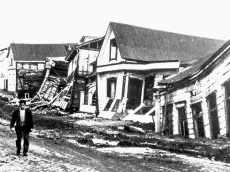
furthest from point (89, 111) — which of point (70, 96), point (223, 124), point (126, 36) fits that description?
point (223, 124)

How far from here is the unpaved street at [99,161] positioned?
7906 millimetres

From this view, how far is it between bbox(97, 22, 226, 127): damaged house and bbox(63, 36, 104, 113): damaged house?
302 cm

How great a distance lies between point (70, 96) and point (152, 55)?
28.2ft

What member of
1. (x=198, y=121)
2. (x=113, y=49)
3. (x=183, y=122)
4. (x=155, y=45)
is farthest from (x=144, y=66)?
(x=198, y=121)

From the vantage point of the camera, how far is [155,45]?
27.5 metres

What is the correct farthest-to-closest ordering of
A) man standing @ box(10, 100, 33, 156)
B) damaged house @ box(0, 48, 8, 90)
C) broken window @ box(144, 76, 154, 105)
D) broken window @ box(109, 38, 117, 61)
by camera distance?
damaged house @ box(0, 48, 8, 90) < broken window @ box(109, 38, 117, 61) < broken window @ box(144, 76, 154, 105) < man standing @ box(10, 100, 33, 156)

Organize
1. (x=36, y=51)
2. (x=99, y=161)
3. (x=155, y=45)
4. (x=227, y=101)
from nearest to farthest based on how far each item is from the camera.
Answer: (x=99, y=161), (x=227, y=101), (x=155, y=45), (x=36, y=51)

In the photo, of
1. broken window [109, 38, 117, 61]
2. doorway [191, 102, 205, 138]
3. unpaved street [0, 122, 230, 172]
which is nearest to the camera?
unpaved street [0, 122, 230, 172]

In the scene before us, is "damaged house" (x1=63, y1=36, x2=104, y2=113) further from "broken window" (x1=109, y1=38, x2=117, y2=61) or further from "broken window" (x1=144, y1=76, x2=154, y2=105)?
"broken window" (x1=144, y1=76, x2=154, y2=105)

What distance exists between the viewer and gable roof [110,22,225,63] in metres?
25.5

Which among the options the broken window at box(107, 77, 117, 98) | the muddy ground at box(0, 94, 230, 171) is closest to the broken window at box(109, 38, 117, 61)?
the broken window at box(107, 77, 117, 98)

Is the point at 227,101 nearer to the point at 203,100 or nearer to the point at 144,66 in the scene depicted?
the point at 203,100

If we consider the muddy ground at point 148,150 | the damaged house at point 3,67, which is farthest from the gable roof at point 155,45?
the damaged house at point 3,67

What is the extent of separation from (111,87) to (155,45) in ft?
16.1
